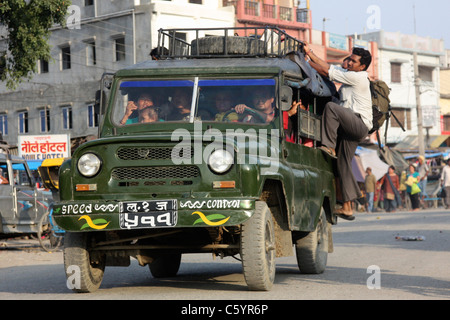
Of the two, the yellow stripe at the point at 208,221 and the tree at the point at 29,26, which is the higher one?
the tree at the point at 29,26

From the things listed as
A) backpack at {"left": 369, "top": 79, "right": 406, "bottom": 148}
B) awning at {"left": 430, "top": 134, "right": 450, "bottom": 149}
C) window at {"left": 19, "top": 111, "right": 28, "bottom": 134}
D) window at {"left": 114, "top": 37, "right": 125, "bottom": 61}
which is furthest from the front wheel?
awning at {"left": 430, "top": 134, "right": 450, "bottom": 149}

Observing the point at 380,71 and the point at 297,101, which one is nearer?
the point at 297,101

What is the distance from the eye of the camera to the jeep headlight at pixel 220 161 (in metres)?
8.17

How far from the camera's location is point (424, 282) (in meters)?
9.72

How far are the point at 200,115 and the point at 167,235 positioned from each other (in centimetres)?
135

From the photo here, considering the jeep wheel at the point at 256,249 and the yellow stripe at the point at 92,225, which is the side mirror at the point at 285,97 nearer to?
the jeep wheel at the point at 256,249

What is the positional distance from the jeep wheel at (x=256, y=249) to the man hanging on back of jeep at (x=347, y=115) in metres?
2.75

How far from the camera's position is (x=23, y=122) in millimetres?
50812

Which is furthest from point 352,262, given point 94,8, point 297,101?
point 94,8

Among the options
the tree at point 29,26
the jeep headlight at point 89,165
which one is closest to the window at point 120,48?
the tree at point 29,26

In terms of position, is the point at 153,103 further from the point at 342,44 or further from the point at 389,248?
the point at 342,44

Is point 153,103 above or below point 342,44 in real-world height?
below

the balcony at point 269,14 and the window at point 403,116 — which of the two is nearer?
the balcony at point 269,14
